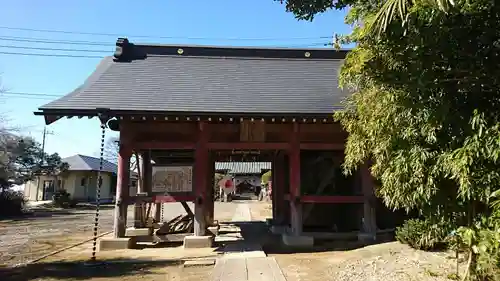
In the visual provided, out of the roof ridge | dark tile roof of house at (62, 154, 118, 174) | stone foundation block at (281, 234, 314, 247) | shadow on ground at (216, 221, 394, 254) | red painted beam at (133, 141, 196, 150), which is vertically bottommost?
shadow on ground at (216, 221, 394, 254)

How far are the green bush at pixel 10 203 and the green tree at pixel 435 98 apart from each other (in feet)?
73.6

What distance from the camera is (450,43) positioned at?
395 centimetres

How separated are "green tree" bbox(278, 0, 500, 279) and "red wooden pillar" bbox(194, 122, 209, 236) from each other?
193 inches

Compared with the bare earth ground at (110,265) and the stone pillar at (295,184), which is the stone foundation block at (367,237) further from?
the bare earth ground at (110,265)

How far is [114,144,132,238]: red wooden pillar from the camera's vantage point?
9.22m

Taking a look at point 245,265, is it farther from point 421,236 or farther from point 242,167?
point 242,167

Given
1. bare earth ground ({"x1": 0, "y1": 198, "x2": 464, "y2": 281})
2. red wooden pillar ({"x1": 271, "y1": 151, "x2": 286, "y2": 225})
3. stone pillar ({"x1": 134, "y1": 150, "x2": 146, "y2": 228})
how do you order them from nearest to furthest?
bare earth ground ({"x1": 0, "y1": 198, "x2": 464, "y2": 281}) → stone pillar ({"x1": 134, "y1": 150, "x2": 146, "y2": 228}) → red wooden pillar ({"x1": 271, "y1": 151, "x2": 286, "y2": 225})

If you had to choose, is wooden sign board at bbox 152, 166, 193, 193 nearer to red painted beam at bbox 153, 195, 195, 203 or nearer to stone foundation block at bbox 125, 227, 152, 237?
red painted beam at bbox 153, 195, 195, 203

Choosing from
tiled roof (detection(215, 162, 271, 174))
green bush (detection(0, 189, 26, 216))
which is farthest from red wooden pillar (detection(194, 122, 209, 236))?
tiled roof (detection(215, 162, 271, 174))

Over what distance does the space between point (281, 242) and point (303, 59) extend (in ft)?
21.1

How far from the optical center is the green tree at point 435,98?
375 centimetres

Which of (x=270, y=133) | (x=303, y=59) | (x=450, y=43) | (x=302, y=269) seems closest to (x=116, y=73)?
(x=270, y=133)

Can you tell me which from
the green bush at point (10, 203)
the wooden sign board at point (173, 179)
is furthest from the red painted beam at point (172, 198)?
the green bush at point (10, 203)

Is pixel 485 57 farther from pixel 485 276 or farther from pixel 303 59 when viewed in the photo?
pixel 303 59
